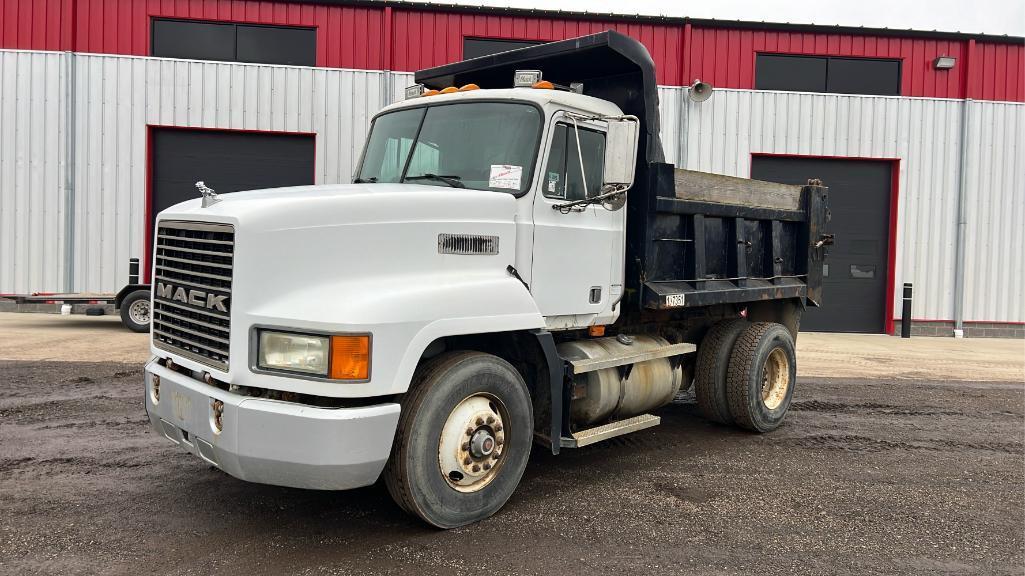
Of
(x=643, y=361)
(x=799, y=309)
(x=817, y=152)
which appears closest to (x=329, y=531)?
(x=643, y=361)

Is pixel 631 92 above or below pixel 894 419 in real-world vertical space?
above

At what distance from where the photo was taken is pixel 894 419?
781cm

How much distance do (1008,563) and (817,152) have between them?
13968mm

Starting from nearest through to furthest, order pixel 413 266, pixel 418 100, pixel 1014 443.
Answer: pixel 413 266 < pixel 418 100 < pixel 1014 443

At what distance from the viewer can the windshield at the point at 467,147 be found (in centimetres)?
488

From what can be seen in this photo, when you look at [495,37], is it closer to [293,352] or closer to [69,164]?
[69,164]

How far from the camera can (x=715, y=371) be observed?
699 centimetres

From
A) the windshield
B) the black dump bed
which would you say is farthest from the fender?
the black dump bed

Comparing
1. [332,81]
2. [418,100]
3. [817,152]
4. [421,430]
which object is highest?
[332,81]

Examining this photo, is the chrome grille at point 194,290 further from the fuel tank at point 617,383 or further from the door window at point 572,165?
the fuel tank at point 617,383

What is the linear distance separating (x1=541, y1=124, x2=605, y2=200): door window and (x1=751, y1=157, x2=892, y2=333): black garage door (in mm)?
12454

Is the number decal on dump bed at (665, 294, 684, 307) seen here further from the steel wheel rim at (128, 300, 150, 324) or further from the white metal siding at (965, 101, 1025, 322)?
the white metal siding at (965, 101, 1025, 322)

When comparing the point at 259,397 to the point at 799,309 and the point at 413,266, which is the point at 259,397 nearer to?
the point at 413,266

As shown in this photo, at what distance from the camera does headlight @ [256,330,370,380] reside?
3715 millimetres
